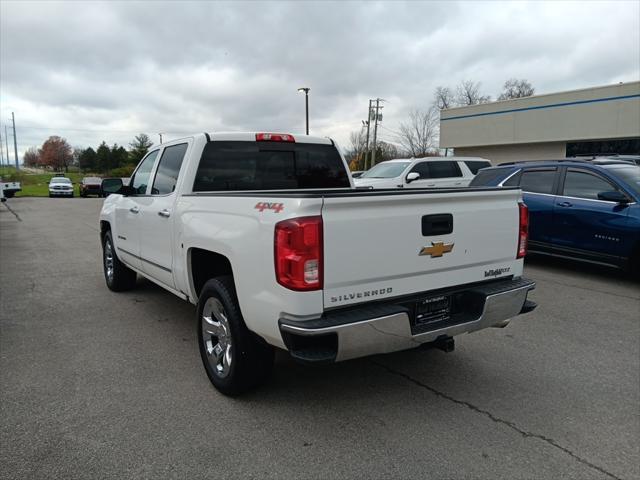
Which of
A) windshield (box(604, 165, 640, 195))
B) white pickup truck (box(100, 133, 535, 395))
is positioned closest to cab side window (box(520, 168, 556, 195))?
windshield (box(604, 165, 640, 195))

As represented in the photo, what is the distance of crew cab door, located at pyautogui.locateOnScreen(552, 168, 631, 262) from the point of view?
6.91 meters

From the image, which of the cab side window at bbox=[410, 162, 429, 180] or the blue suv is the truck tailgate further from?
the cab side window at bbox=[410, 162, 429, 180]

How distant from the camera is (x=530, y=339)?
15.6ft

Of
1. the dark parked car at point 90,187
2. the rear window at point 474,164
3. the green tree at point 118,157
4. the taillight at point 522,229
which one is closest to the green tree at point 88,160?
the green tree at point 118,157

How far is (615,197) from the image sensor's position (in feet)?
22.6

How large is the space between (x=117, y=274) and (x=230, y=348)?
3741mm

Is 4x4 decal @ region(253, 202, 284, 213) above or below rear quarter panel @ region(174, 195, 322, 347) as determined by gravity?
above

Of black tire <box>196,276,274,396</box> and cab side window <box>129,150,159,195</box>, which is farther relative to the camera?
cab side window <box>129,150,159,195</box>

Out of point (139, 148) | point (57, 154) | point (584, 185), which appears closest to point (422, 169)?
point (584, 185)

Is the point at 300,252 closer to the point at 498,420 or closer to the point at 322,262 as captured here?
the point at 322,262

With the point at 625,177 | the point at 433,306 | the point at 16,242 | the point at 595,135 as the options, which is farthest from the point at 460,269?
the point at 595,135

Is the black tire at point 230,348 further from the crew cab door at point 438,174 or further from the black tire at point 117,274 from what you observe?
the crew cab door at point 438,174

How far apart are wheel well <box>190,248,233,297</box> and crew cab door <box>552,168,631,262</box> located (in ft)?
19.1

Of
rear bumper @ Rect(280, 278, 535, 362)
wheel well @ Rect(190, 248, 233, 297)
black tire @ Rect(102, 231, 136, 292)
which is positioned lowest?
black tire @ Rect(102, 231, 136, 292)
